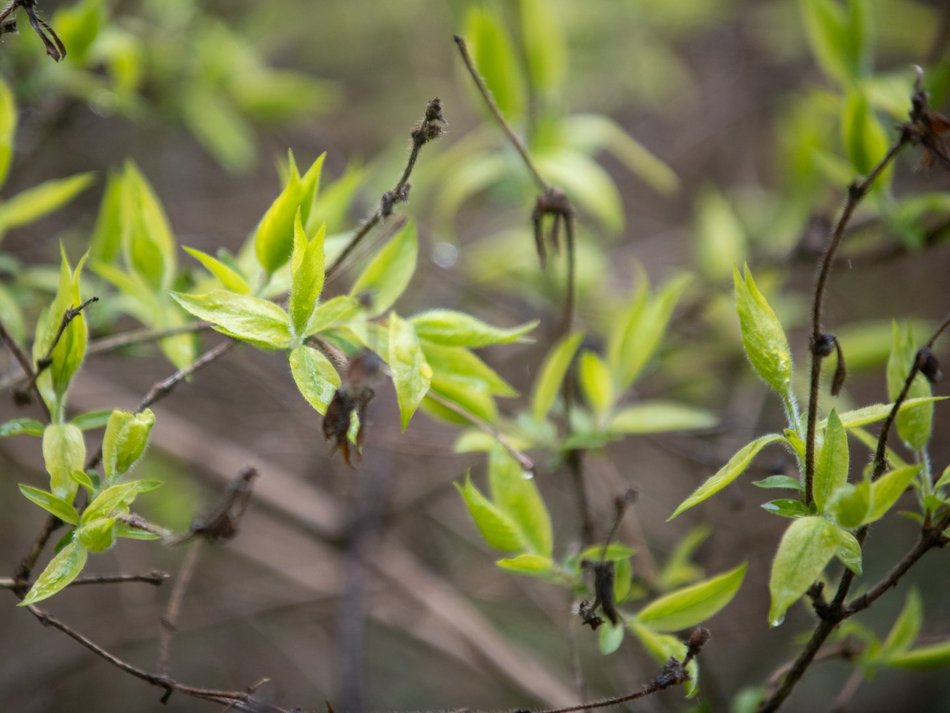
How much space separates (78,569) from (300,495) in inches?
43.4

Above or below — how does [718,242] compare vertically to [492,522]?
above

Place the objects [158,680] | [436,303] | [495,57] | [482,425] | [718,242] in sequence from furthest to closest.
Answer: [436,303]
[718,242]
[495,57]
[482,425]
[158,680]

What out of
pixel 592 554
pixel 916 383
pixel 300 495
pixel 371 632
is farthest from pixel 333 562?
pixel 916 383

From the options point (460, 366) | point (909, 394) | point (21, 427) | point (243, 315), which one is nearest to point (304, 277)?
point (243, 315)

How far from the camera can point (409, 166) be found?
0.71 m

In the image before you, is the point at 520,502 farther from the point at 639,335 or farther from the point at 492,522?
the point at 639,335

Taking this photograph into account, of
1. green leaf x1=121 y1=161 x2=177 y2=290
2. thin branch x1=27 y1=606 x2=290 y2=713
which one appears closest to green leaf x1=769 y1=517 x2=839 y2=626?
thin branch x1=27 y1=606 x2=290 y2=713

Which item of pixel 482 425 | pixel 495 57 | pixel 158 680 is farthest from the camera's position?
pixel 495 57

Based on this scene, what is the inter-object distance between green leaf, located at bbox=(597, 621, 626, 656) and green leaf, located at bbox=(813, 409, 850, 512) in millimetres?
238

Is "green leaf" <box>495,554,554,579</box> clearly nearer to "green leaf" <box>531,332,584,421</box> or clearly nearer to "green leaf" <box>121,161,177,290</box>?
"green leaf" <box>531,332,584,421</box>

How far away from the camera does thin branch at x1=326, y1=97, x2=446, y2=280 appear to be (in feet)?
2.31

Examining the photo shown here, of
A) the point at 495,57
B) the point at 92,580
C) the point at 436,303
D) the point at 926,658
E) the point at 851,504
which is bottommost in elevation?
the point at 926,658

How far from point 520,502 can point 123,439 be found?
41 cm

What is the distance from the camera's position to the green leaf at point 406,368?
25.6 inches
